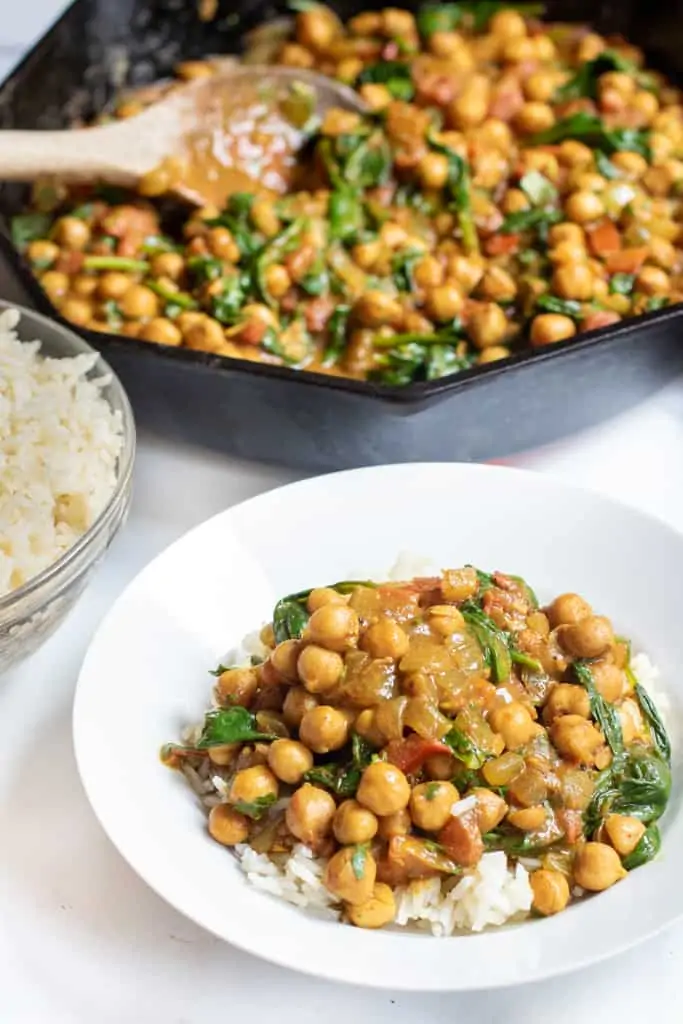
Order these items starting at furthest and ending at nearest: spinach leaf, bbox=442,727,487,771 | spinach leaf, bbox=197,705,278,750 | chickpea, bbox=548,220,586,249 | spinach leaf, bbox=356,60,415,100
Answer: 1. spinach leaf, bbox=356,60,415,100
2. chickpea, bbox=548,220,586,249
3. spinach leaf, bbox=197,705,278,750
4. spinach leaf, bbox=442,727,487,771

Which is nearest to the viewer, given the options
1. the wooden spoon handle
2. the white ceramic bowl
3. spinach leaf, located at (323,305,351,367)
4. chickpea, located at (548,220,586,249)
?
the white ceramic bowl

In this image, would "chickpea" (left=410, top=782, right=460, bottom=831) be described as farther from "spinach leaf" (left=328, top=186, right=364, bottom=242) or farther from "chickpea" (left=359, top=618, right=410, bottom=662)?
"spinach leaf" (left=328, top=186, right=364, bottom=242)

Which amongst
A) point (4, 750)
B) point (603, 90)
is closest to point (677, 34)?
point (603, 90)

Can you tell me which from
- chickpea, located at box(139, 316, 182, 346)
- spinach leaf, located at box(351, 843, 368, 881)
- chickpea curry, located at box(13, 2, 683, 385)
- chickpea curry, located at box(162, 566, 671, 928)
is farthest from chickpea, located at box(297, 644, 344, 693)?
chickpea, located at box(139, 316, 182, 346)

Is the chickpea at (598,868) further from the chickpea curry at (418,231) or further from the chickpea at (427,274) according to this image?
the chickpea at (427,274)

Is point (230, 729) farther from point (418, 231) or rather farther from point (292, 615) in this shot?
point (418, 231)

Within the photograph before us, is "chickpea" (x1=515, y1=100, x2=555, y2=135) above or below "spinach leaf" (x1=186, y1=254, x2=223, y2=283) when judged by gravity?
above
